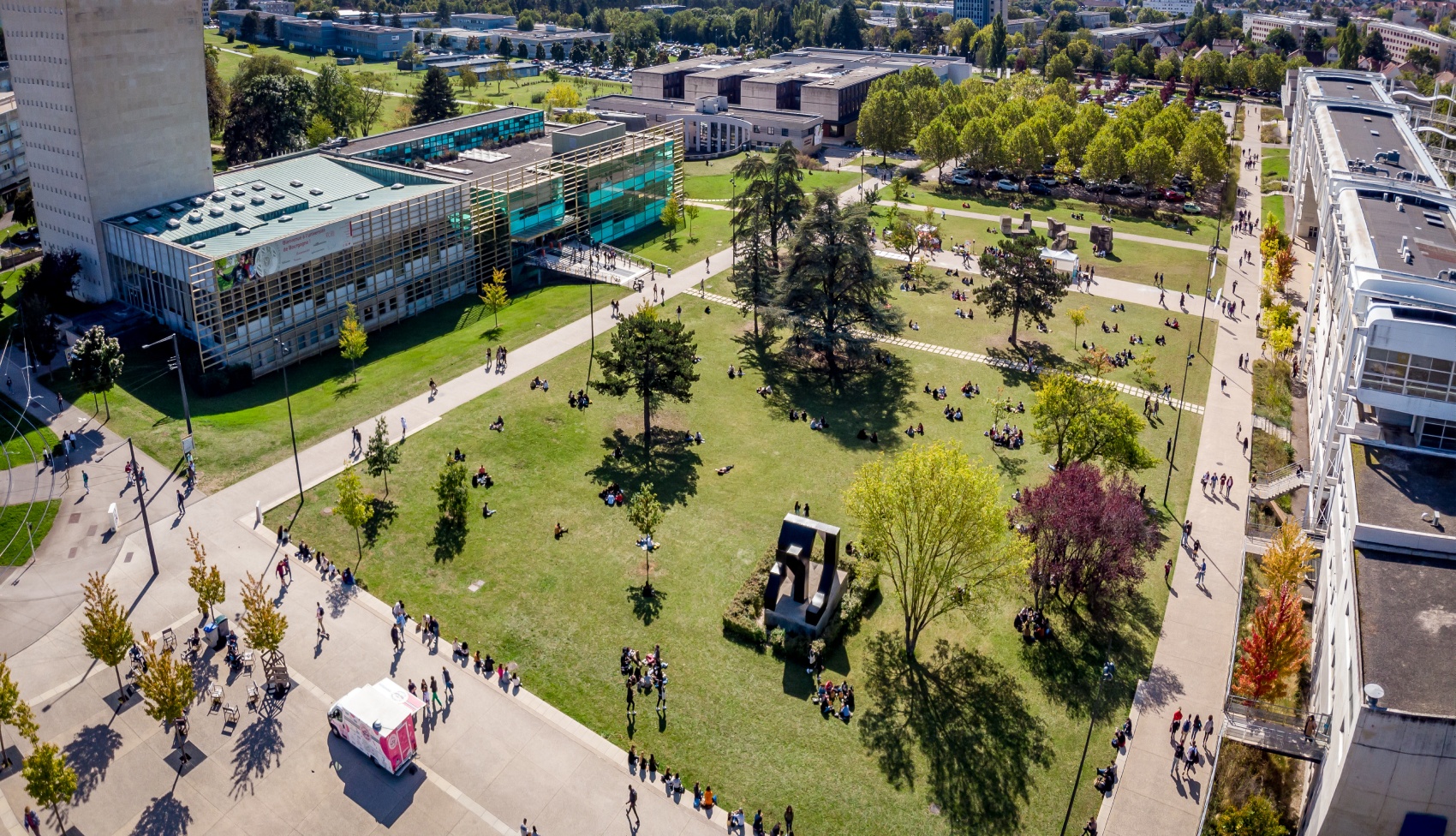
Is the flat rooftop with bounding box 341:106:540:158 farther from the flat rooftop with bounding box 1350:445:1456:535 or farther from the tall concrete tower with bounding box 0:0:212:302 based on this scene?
the flat rooftop with bounding box 1350:445:1456:535

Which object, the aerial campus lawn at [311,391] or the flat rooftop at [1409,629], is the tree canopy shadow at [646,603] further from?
the flat rooftop at [1409,629]

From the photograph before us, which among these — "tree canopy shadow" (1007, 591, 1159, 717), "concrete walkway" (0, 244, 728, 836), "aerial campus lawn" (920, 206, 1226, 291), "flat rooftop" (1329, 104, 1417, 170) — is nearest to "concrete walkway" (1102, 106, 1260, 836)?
"tree canopy shadow" (1007, 591, 1159, 717)

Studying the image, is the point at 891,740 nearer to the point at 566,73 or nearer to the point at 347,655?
the point at 347,655

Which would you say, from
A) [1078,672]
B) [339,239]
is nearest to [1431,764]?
[1078,672]

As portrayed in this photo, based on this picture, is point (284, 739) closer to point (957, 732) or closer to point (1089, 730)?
point (957, 732)

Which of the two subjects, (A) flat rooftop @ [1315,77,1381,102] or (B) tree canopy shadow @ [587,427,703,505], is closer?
(B) tree canopy shadow @ [587,427,703,505]

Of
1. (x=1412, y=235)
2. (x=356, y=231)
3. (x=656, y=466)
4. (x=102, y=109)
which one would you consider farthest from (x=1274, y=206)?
(x=102, y=109)

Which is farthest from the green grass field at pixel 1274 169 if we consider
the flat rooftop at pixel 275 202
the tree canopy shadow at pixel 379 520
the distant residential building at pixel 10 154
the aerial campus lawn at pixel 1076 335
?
the distant residential building at pixel 10 154
